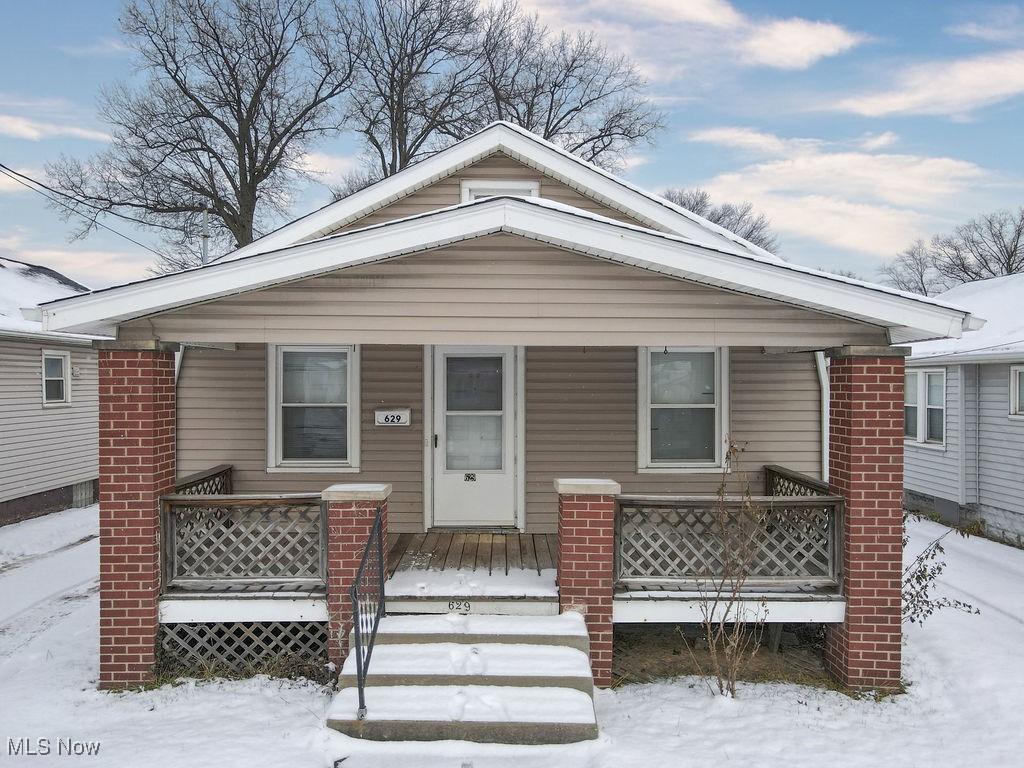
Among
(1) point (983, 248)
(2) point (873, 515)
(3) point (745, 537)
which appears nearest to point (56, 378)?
(3) point (745, 537)

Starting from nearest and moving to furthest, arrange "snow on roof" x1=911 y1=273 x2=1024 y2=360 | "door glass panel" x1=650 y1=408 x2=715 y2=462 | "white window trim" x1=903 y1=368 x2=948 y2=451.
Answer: "door glass panel" x1=650 y1=408 x2=715 y2=462, "snow on roof" x1=911 y1=273 x2=1024 y2=360, "white window trim" x1=903 y1=368 x2=948 y2=451

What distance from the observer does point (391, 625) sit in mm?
5250

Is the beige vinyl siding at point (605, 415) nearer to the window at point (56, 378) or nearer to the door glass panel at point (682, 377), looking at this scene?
the door glass panel at point (682, 377)

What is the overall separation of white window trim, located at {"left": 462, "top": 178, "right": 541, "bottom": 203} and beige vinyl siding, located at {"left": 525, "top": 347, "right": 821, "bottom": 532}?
1817mm

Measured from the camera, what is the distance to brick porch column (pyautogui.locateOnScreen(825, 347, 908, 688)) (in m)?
5.34

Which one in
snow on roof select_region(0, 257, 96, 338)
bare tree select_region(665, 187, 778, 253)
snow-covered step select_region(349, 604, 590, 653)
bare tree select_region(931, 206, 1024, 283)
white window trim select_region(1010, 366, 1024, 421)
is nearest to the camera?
snow-covered step select_region(349, 604, 590, 653)

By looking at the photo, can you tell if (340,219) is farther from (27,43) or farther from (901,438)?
(27,43)

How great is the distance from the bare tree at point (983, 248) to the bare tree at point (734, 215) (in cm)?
1082

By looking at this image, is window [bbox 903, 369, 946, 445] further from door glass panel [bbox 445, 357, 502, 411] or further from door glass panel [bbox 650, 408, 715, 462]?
door glass panel [bbox 445, 357, 502, 411]

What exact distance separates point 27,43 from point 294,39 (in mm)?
9105

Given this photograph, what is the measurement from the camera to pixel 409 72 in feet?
78.0

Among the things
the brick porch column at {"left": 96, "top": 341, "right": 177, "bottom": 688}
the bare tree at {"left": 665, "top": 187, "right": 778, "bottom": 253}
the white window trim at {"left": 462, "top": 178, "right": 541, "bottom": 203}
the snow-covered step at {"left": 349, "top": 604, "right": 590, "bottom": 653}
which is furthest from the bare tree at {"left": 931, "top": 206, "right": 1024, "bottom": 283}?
the brick porch column at {"left": 96, "top": 341, "right": 177, "bottom": 688}

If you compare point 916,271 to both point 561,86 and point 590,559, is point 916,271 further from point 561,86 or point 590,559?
point 590,559

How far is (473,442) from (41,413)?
34.4 feet
